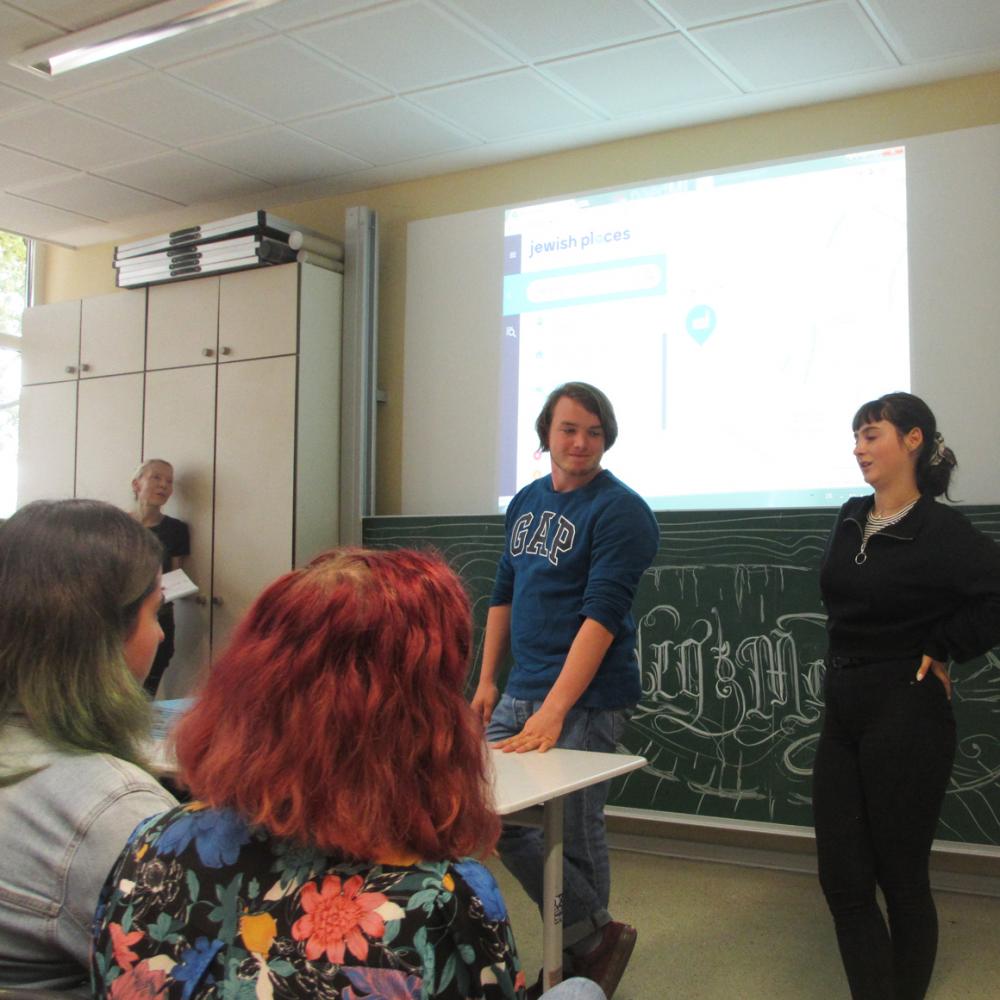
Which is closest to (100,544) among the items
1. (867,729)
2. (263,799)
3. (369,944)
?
(263,799)

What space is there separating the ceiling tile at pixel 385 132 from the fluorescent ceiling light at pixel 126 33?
2.63 feet

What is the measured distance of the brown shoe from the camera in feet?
7.50

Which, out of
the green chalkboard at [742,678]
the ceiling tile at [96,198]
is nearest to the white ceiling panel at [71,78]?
the ceiling tile at [96,198]

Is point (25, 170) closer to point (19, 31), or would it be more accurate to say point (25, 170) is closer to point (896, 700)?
point (19, 31)

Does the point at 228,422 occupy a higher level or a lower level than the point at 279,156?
lower

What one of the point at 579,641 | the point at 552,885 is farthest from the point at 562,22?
the point at 552,885

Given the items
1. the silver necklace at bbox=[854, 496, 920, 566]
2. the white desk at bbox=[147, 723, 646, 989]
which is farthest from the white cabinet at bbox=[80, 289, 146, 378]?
the silver necklace at bbox=[854, 496, 920, 566]

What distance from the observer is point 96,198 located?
496 cm

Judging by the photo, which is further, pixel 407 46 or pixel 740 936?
pixel 407 46

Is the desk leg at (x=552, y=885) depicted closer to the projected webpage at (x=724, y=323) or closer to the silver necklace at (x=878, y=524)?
the silver necklace at (x=878, y=524)

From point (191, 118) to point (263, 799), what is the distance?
147 inches

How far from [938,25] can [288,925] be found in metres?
3.33

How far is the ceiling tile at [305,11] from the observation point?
10.4 ft

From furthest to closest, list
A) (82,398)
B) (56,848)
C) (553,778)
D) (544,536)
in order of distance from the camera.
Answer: (82,398) < (544,536) < (553,778) < (56,848)
